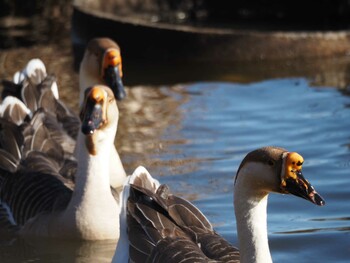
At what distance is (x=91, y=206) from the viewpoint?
320 inches

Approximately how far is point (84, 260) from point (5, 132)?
5.42 feet

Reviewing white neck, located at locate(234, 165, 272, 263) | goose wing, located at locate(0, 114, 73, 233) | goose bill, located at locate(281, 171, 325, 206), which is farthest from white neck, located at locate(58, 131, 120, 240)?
goose bill, located at locate(281, 171, 325, 206)

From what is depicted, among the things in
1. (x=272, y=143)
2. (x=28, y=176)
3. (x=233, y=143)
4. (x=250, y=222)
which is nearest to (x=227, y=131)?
(x=233, y=143)

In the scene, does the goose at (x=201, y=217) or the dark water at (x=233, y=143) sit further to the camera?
the dark water at (x=233, y=143)

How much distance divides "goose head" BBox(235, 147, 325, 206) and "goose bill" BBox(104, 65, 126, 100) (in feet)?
11.0

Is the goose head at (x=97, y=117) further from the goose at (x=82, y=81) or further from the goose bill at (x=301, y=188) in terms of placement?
the goose bill at (x=301, y=188)

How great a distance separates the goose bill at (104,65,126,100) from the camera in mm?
9477

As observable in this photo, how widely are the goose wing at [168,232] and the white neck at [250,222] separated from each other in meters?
0.33

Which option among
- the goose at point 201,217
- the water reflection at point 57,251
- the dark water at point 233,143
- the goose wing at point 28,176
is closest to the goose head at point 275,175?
the goose at point 201,217

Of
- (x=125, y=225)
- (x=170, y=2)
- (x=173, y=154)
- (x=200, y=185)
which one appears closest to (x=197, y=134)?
(x=173, y=154)

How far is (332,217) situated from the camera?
862 cm

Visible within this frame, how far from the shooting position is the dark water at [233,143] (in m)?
8.15

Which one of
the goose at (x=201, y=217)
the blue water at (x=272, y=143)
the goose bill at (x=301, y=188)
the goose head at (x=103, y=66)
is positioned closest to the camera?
the goose bill at (x=301, y=188)

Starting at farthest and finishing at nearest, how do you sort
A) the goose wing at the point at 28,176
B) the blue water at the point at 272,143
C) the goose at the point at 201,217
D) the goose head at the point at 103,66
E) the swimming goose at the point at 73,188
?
1. the goose head at the point at 103,66
2. the goose wing at the point at 28,176
3. the blue water at the point at 272,143
4. the swimming goose at the point at 73,188
5. the goose at the point at 201,217
